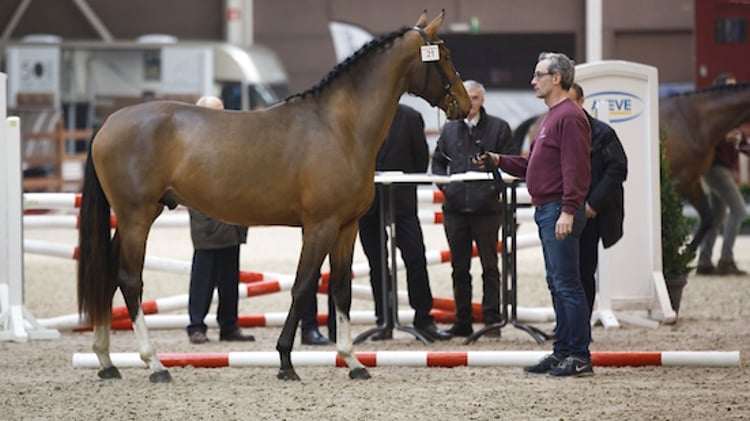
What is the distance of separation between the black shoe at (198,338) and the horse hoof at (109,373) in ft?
4.94

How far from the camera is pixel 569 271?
269 inches

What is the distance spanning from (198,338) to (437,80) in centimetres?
256

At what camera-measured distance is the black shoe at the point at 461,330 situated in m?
8.70

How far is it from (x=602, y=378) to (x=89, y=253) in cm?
275

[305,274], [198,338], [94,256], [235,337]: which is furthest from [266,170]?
[235,337]

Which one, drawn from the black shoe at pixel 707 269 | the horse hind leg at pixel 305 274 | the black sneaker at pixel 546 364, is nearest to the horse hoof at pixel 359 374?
the horse hind leg at pixel 305 274

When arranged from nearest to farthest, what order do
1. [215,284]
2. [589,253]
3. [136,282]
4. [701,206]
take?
[136,282]
[589,253]
[215,284]
[701,206]

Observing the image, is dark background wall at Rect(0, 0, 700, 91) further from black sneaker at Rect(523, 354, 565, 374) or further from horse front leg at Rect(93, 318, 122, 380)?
horse front leg at Rect(93, 318, 122, 380)

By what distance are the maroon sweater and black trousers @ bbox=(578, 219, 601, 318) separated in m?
1.02

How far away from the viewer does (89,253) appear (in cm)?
695

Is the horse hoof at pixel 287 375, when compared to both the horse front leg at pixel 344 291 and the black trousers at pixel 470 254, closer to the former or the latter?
the horse front leg at pixel 344 291

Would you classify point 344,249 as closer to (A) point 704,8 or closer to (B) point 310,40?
(A) point 704,8

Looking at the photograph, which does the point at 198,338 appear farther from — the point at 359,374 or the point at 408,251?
the point at 359,374

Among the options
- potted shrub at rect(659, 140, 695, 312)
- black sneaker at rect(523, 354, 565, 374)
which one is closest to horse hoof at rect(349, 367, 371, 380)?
black sneaker at rect(523, 354, 565, 374)
